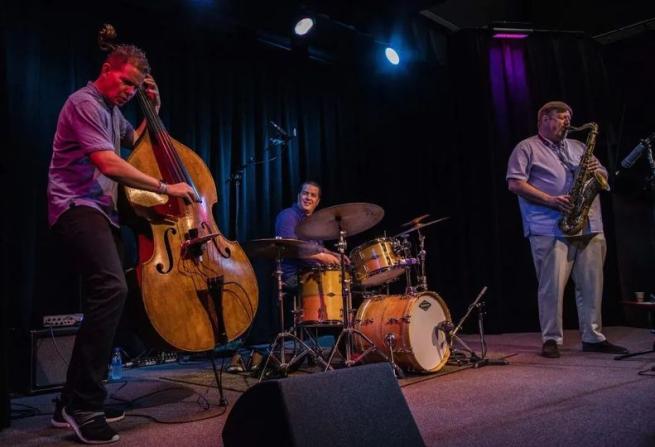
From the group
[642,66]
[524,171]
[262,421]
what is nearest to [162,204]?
[262,421]

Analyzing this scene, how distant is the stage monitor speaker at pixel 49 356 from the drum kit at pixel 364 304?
142 cm

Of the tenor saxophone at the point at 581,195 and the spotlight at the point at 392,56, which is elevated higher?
the spotlight at the point at 392,56

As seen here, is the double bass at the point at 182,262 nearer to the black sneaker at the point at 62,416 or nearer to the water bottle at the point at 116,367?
the black sneaker at the point at 62,416

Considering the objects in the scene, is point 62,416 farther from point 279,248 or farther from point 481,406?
point 481,406

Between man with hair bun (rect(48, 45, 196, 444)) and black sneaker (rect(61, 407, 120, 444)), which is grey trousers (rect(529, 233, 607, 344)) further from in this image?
black sneaker (rect(61, 407, 120, 444))

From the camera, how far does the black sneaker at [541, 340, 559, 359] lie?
4.34 meters

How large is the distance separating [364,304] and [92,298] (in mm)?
2369

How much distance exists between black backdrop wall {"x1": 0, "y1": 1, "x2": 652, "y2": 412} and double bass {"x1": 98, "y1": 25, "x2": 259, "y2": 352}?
2650 mm

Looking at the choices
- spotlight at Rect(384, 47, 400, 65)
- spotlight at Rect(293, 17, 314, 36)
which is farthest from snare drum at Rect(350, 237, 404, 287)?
spotlight at Rect(384, 47, 400, 65)

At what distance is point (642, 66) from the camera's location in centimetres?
770

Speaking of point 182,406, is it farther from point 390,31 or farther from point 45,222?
point 390,31

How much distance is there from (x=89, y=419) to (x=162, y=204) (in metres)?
1.07

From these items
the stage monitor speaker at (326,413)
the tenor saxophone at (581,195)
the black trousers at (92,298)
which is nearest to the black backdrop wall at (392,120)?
the tenor saxophone at (581,195)

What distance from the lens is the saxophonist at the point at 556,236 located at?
447cm
